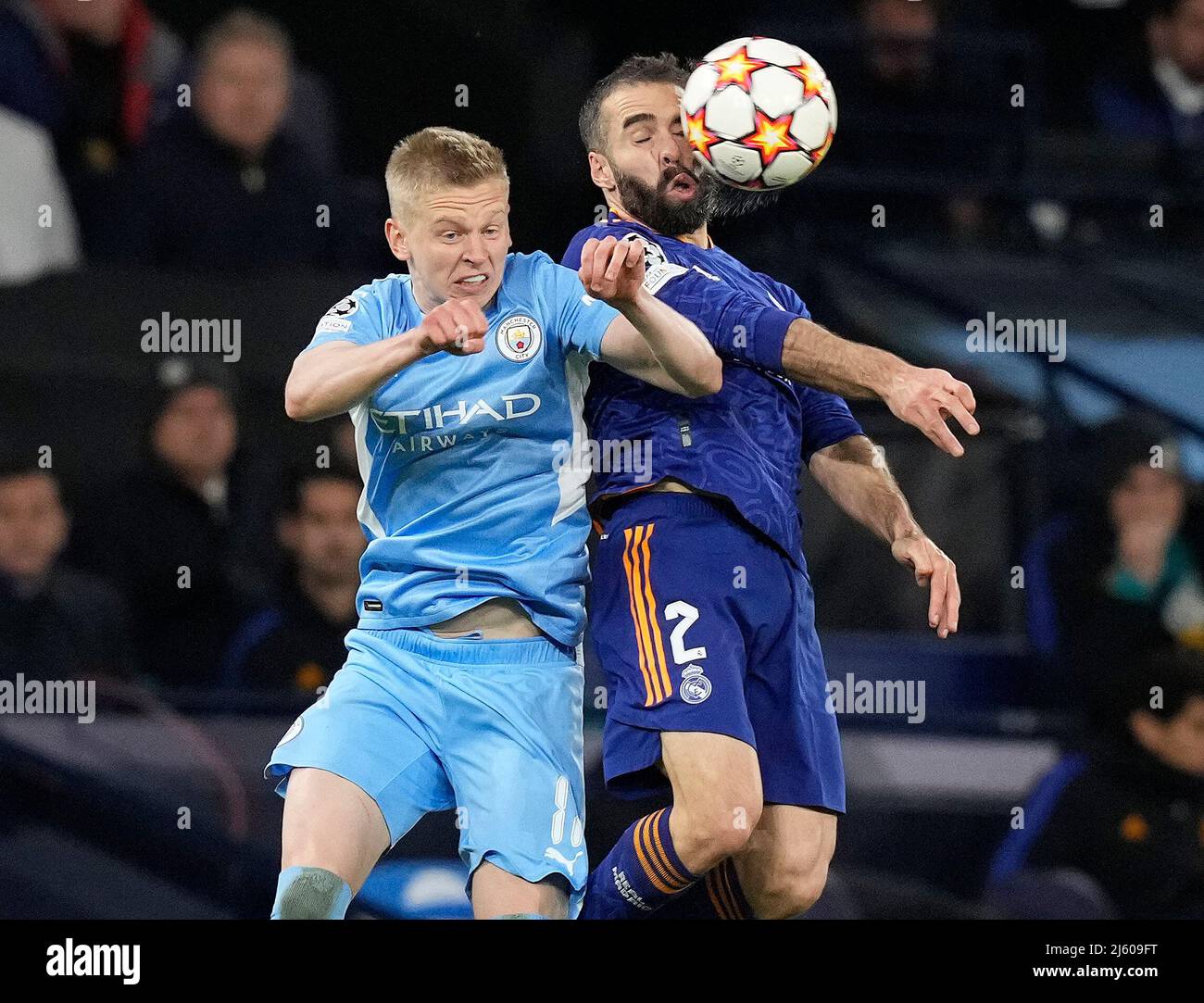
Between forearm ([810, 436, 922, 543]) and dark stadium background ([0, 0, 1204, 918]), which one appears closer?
forearm ([810, 436, 922, 543])

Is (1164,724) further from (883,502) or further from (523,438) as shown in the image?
(523,438)

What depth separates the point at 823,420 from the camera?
12.0 feet

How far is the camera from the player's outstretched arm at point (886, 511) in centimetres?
330

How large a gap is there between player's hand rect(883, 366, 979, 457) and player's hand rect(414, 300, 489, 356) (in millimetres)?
734

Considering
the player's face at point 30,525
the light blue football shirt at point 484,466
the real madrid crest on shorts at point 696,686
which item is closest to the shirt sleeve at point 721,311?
the light blue football shirt at point 484,466

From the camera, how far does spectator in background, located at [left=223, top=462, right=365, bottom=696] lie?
497cm

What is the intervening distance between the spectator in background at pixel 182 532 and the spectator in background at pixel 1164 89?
346cm

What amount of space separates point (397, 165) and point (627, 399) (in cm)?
62

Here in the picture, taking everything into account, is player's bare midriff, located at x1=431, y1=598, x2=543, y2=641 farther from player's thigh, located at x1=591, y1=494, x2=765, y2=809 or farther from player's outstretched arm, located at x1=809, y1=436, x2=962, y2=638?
player's outstretched arm, located at x1=809, y1=436, x2=962, y2=638

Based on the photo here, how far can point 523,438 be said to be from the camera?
3.13 meters

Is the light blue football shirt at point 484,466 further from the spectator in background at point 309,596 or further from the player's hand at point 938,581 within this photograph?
the spectator in background at point 309,596

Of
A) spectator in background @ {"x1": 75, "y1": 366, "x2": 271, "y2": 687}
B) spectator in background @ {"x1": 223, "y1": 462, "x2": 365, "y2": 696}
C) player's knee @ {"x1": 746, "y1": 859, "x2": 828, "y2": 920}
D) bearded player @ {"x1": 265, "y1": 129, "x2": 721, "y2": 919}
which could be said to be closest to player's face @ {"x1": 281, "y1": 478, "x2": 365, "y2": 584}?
spectator in background @ {"x1": 223, "y1": 462, "x2": 365, "y2": 696}

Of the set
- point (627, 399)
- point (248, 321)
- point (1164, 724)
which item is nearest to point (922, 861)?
point (1164, 724)

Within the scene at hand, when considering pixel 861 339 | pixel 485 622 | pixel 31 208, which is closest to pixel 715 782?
pixel 485 622
